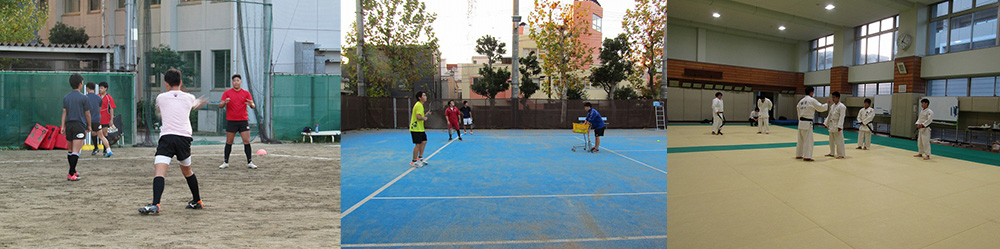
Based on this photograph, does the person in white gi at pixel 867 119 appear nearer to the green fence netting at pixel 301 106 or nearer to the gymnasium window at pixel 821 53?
the gymnasium window at pixel 821 53

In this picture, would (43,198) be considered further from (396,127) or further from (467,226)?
(396,127)

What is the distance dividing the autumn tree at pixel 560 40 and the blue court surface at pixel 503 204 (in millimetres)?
2308

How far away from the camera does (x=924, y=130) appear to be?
2.43m

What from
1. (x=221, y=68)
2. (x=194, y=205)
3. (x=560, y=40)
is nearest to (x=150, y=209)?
(x=194, y=205)

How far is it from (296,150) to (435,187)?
161 inches

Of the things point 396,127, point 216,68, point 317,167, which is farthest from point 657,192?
point 396,127

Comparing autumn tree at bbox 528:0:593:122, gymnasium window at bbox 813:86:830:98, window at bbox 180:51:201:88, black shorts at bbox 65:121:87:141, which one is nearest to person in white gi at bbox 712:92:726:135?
gymnasium window at bbox 813:86:830:98

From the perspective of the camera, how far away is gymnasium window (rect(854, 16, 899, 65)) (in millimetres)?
2383

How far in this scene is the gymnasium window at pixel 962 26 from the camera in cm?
191

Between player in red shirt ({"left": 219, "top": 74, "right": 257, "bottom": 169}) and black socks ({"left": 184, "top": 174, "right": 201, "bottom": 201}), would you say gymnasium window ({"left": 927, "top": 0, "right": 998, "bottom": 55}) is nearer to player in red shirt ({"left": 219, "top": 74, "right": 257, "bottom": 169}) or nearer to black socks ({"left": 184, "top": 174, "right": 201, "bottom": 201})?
black socks ({"left": 184, "top": 174, "right": 201, "bottom": 201})

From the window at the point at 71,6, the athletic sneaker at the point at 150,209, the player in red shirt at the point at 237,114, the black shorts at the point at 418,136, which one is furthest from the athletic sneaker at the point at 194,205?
the window at the point at 71,6

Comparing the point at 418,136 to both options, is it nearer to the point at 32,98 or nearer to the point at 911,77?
the point at 911,77

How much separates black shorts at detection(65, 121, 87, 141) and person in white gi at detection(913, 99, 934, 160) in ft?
23.0

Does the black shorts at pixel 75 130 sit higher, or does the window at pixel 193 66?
the window at pixel 193 66
